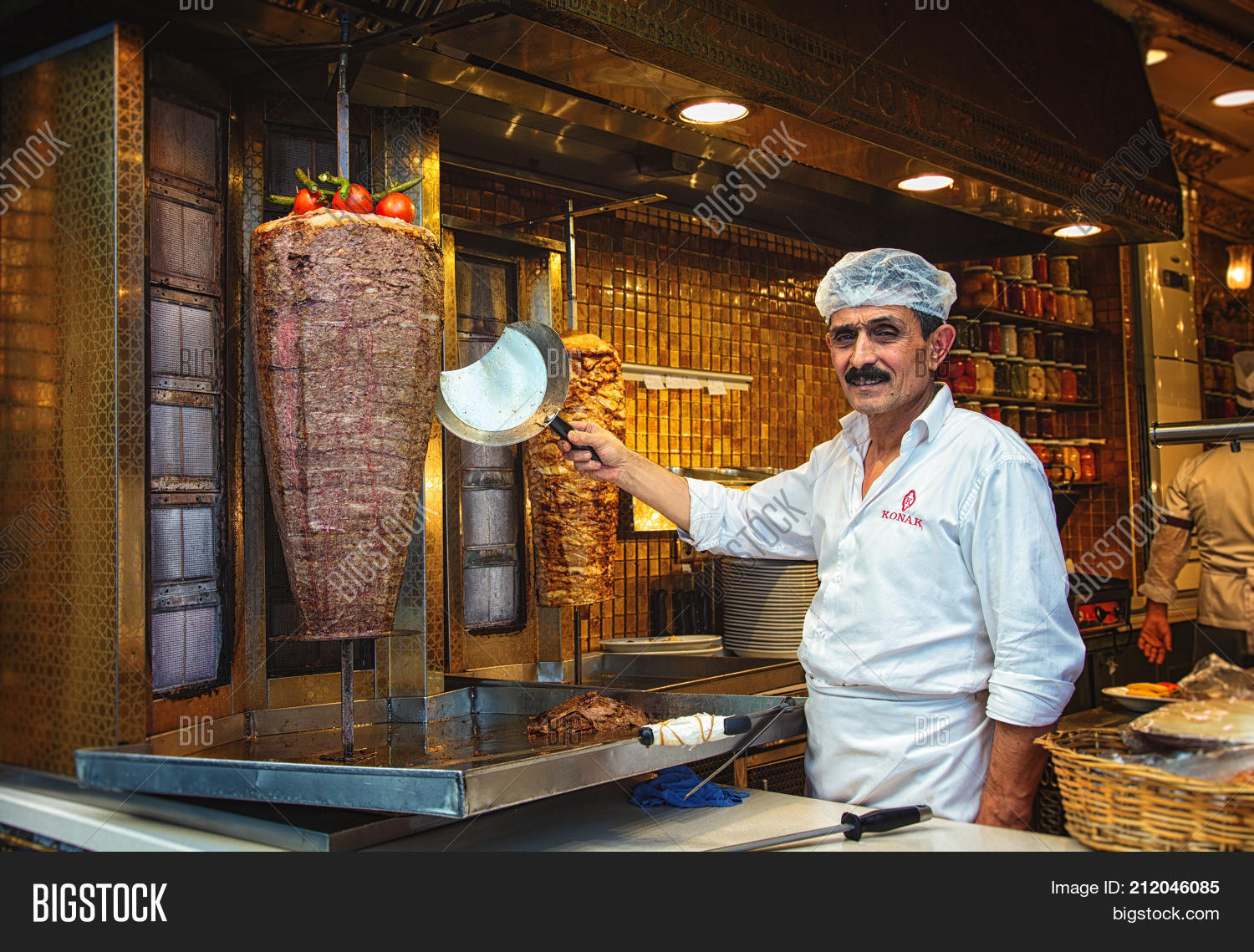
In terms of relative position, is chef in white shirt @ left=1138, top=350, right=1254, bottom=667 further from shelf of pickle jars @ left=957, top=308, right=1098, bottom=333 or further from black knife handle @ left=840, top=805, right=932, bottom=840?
black knife handle @ left=840, top=805, right=932, bottom=840

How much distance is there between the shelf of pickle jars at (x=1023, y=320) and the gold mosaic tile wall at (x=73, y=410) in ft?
14.5

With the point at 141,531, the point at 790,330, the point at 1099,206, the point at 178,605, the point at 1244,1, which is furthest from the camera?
the point at 1244,1

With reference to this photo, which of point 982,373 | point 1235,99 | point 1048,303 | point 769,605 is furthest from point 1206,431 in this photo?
point 1235,99

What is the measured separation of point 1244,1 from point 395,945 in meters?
5.70

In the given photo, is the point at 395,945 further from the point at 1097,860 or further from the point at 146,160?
the point at 146,160

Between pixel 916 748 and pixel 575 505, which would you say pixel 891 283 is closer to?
pixel 916 748

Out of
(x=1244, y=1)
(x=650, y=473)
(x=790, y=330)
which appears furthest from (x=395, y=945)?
(x=1244, y=1)

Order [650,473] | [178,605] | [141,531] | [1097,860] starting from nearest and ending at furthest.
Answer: [1097,860]
[141,531]
[178,605]
[650,473]

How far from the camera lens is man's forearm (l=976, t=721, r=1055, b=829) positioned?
1.99 metres

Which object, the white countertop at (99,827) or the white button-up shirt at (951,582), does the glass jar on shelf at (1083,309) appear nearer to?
the white button-up shirt at (951,582)

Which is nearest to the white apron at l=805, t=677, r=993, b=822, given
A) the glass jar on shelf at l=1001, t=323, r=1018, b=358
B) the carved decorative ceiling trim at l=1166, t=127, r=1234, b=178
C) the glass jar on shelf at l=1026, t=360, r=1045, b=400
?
the glass jar on shelf at l=1001, t=323, r=1018, b=358

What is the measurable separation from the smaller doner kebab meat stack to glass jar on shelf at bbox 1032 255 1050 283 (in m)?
3.75

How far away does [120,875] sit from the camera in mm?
1522

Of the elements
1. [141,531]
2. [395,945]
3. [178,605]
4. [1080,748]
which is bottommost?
[395,945]
